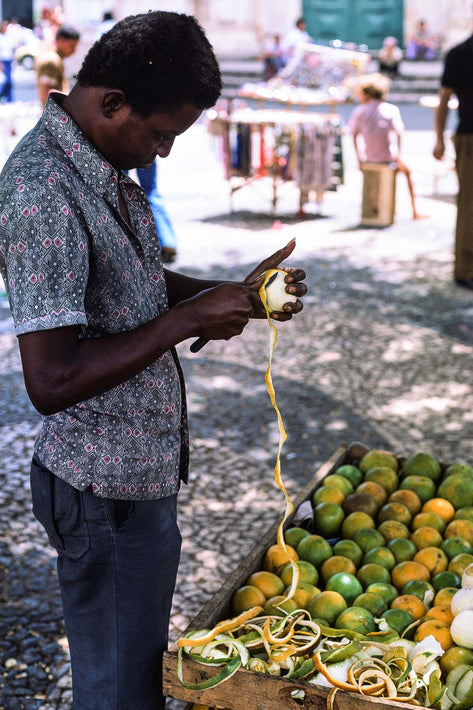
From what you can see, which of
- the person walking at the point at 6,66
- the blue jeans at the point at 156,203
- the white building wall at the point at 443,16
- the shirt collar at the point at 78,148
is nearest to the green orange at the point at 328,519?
the shirt collar at the point at 78,148

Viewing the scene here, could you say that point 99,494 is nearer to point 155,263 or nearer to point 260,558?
point 155,263

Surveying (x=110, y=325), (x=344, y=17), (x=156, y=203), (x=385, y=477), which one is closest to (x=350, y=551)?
(x=385, y=477)

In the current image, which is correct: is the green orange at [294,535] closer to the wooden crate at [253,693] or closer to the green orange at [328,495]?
the green orange at [328,495]

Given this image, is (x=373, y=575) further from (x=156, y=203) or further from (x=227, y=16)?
(x=227, y=16)

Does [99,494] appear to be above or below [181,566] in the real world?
above

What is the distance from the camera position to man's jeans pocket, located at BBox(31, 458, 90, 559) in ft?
6.46

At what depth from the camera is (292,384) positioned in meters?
5.68

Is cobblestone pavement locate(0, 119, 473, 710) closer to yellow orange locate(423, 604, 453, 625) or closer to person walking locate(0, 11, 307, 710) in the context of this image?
yellow orange locate(423, 604, 453, 625)

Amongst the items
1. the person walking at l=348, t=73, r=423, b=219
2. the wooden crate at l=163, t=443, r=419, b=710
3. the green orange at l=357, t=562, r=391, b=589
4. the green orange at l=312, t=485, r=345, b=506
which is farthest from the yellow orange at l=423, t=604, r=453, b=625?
the person walking at l=348, t=73, r=423, b=219

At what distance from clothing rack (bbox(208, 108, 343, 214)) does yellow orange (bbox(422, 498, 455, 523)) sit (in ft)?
23.0

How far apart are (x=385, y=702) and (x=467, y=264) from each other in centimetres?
582

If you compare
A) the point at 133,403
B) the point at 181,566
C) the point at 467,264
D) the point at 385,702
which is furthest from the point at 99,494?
the point at 467,264

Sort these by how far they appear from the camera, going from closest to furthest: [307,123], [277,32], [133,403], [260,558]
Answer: [133,403] → [260,558] → [307,123] → [277,32]

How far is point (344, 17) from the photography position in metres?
25.2
